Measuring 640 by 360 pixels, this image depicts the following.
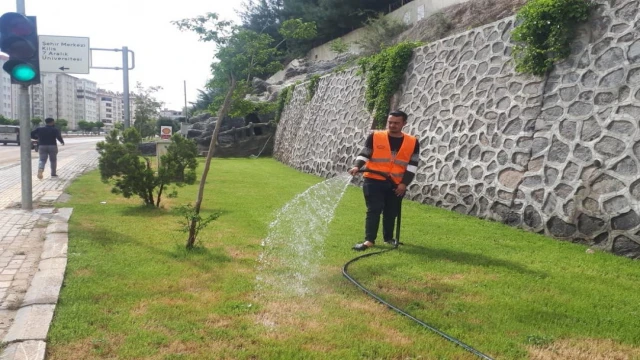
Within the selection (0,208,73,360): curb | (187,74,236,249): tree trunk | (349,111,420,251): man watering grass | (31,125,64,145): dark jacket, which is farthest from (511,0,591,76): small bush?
(31,125,64,145): dark jacket

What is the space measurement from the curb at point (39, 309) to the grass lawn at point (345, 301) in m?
0.09

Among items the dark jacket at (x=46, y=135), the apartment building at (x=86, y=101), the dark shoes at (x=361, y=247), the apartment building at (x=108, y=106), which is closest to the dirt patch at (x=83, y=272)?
the dark shoes at (x=361, y=247)

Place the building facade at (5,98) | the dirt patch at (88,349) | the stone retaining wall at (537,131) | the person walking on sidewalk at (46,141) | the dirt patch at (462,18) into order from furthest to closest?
the building facade at (5,98) < the dirt patch at (462,18) < the person walking on sidewalk at (46,141) < the stone retaining wall at (537,131) < the dirt patch at (88,349)

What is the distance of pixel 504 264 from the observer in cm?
551

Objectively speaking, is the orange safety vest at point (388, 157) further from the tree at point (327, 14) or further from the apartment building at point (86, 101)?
the apartment building at point (86, 101)

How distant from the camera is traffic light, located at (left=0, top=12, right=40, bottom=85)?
295 inches

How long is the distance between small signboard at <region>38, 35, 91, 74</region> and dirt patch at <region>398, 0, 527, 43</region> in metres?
12.6

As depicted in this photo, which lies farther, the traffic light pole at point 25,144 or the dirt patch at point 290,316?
the traffic light pole at point 25,144

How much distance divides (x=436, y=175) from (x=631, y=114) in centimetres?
407

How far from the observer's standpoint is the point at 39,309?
3.81 m

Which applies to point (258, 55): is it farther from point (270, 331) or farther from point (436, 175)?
point (436, 175)

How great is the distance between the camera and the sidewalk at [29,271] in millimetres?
3328

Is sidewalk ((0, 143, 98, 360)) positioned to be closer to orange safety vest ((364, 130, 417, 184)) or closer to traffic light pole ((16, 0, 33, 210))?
traffic light pole ((16, 0, 33, 210))

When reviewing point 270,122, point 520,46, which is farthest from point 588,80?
point 270,122
